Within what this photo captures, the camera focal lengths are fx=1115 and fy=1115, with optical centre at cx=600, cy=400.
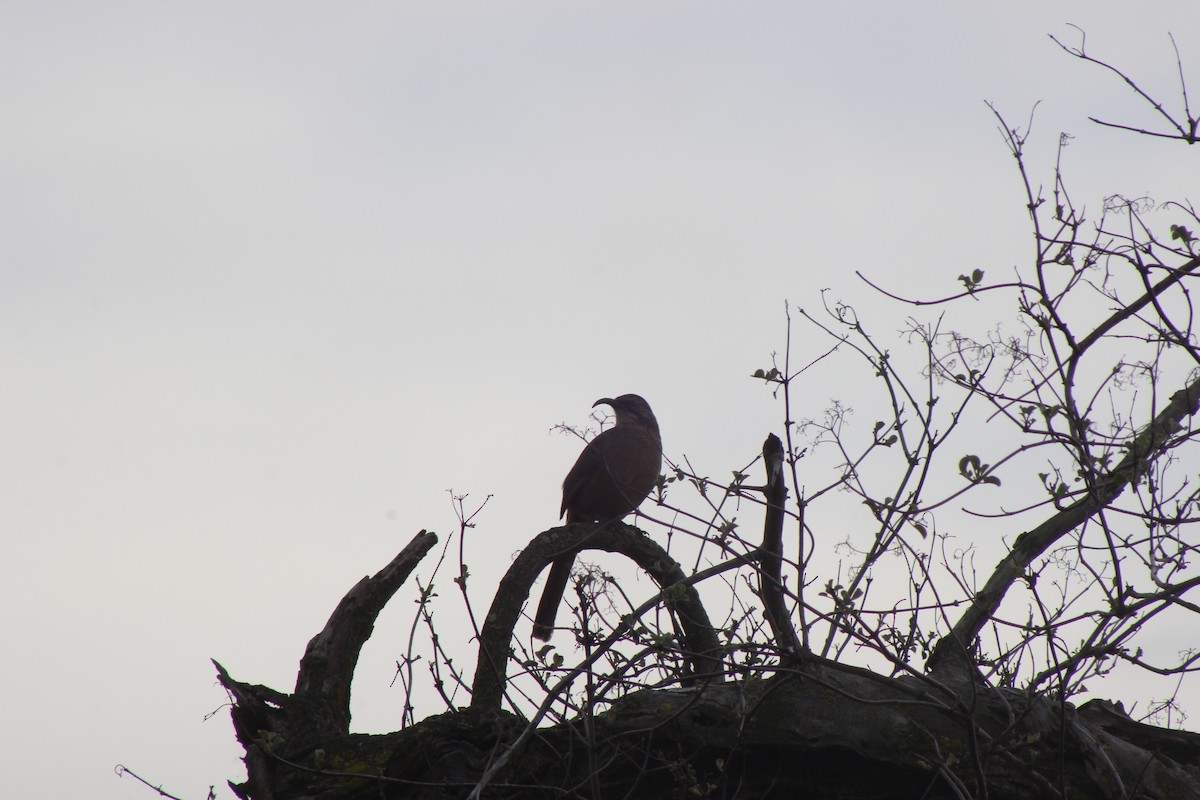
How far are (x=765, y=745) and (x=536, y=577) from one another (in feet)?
6.00

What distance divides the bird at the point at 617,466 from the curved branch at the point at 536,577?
78.3 inches

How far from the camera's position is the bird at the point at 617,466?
26.5 feet

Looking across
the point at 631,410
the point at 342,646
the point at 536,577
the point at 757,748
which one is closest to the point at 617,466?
the point at 631,410

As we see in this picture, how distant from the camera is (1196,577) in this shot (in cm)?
301

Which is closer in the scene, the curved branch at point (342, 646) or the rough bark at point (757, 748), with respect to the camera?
the rough bark at point (757, 748)

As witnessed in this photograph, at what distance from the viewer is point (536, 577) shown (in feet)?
16.8

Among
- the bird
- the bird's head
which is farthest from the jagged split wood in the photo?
the bird's head

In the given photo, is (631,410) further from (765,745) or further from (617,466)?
(765,745)

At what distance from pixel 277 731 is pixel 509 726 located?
0.93 meters

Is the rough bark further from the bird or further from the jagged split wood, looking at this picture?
the bird

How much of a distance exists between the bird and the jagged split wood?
383cm

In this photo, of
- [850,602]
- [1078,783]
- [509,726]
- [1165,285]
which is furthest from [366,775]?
[1165,285]

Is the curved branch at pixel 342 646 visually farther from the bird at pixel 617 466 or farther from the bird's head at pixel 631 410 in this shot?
the bird's head at pixel 631 410

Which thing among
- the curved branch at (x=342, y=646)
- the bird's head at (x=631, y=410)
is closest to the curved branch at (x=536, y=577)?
the curved branch at (x=342, y=646)
